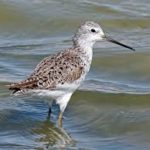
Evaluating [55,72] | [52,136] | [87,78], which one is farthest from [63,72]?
[87,78]

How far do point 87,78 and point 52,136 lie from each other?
80.1 inches

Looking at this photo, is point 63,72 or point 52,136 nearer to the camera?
point 63,72

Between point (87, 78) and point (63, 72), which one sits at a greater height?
point (63, 72)

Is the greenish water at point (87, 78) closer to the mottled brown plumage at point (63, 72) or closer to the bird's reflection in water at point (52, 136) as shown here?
the bird's reflection in water at point (52, 136)

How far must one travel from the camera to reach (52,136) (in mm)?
8297

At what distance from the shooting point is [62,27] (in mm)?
12562

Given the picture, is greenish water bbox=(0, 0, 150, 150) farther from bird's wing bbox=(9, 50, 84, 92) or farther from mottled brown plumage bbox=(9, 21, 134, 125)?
bird's wing bbox=(9, 50, 84, 92)

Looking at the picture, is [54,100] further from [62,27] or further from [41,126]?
[62,27]

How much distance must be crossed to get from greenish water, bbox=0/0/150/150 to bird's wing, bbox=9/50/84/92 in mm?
643

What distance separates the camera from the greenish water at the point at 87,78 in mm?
8141

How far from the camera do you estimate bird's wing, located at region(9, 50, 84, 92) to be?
7.92 metres

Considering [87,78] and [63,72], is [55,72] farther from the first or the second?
[87,78]

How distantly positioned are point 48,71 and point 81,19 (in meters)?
4.83

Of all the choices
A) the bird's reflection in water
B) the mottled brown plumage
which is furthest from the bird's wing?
the bird's reflection in water
